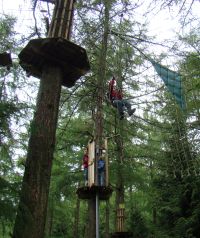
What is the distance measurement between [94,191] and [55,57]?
11.4 feet

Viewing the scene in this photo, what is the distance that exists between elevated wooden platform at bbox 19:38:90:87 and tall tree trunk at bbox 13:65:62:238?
144 millimetres

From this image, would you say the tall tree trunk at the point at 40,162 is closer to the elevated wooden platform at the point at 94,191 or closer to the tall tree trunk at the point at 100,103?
the elevated wooden platform at the point at 94,191

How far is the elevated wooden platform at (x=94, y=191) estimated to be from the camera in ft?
24.9

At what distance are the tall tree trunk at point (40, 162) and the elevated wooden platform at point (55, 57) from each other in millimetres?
144

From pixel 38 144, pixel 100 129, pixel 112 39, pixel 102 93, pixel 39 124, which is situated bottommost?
pixel 38 144

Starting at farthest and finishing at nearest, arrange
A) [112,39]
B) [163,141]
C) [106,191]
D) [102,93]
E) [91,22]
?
[163,141] < [112,39] < [102,93] < [91,22] < [106,191]

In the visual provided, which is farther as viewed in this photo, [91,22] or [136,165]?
[136,165]

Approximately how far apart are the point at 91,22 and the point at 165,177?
22.2 feet

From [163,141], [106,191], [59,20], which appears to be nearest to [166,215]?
[163,141]

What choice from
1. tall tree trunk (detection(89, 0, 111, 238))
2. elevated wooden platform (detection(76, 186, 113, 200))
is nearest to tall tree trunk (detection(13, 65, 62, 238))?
elevated wooden platform (detection(76, 186, 113, 200))

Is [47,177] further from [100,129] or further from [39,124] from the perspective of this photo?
[100,129]

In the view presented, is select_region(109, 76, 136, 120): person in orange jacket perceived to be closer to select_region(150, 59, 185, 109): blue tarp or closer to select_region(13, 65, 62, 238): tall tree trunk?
select_region(150, 59, 185, 109): blue tarp

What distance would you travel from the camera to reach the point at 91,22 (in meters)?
9.44

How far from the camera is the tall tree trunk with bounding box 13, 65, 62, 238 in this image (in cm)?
416
